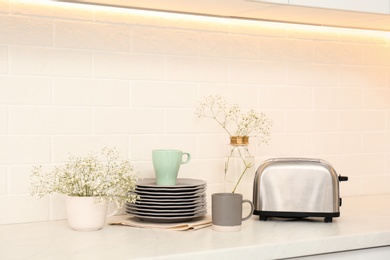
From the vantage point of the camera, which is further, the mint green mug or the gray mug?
the mint green mug

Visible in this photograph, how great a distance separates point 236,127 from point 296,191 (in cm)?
43

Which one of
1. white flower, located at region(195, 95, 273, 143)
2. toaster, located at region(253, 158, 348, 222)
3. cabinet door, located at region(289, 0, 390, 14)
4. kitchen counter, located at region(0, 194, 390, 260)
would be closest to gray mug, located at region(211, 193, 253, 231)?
kitchen counter, located at region(0, 194, 390, 260)

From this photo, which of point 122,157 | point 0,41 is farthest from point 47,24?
point 122,157

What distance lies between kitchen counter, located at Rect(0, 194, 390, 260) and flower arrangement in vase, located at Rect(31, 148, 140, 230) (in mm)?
61

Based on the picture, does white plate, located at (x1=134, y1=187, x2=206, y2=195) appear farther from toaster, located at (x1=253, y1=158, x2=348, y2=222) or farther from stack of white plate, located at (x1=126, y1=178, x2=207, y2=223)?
toaster, located at (x1=253, y1=158, x2=348, y2=222)

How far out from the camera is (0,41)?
2113mm

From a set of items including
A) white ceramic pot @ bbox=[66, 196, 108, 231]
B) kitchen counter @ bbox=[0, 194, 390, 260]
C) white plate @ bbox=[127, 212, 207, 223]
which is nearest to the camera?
kitchen counter @ bbox=[0, 194, 390, 260]

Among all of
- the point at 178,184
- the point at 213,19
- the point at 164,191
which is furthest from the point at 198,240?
the point at 213,19

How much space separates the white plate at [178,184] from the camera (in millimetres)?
→ 2104

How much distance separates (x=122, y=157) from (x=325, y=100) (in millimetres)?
889

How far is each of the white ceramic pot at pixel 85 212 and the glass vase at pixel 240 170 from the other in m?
0.55

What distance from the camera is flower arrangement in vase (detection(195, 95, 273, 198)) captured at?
239 centimetres

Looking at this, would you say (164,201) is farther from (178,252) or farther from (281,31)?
(281,31)

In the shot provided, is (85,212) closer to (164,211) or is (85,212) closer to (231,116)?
(164,211)
